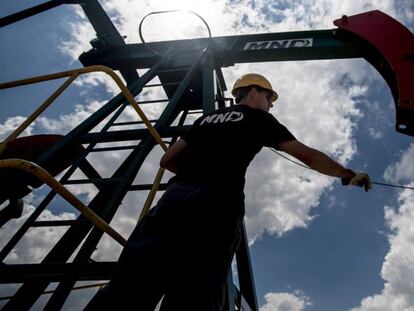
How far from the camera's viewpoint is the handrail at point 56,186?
1.53m

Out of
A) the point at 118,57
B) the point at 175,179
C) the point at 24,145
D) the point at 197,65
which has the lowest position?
the point at 175,179

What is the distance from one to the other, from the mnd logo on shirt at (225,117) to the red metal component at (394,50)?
267cm

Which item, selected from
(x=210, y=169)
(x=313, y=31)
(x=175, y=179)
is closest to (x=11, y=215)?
(x=175, y=179)

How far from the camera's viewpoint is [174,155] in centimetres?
202

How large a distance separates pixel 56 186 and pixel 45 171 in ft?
0.35

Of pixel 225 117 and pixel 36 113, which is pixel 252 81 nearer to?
pixel 225 117

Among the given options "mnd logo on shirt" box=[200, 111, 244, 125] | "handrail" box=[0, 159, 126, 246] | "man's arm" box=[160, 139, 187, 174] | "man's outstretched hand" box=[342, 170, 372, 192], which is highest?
"mnd logo on shirt" box=[200, 111, 244, 125]

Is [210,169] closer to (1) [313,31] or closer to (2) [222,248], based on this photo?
(2) [222,248]

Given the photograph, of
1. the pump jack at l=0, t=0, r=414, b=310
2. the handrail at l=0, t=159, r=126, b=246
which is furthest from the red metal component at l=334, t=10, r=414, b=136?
the handrail at l=0, t=159, r=126, b=246

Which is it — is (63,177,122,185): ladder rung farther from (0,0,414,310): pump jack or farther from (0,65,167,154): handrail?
(0,65,167,154): handrail

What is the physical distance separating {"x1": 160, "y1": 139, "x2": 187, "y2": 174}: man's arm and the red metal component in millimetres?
2905

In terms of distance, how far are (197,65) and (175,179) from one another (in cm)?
300

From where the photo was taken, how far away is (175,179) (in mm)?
1852

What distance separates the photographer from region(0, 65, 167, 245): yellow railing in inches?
62.5
